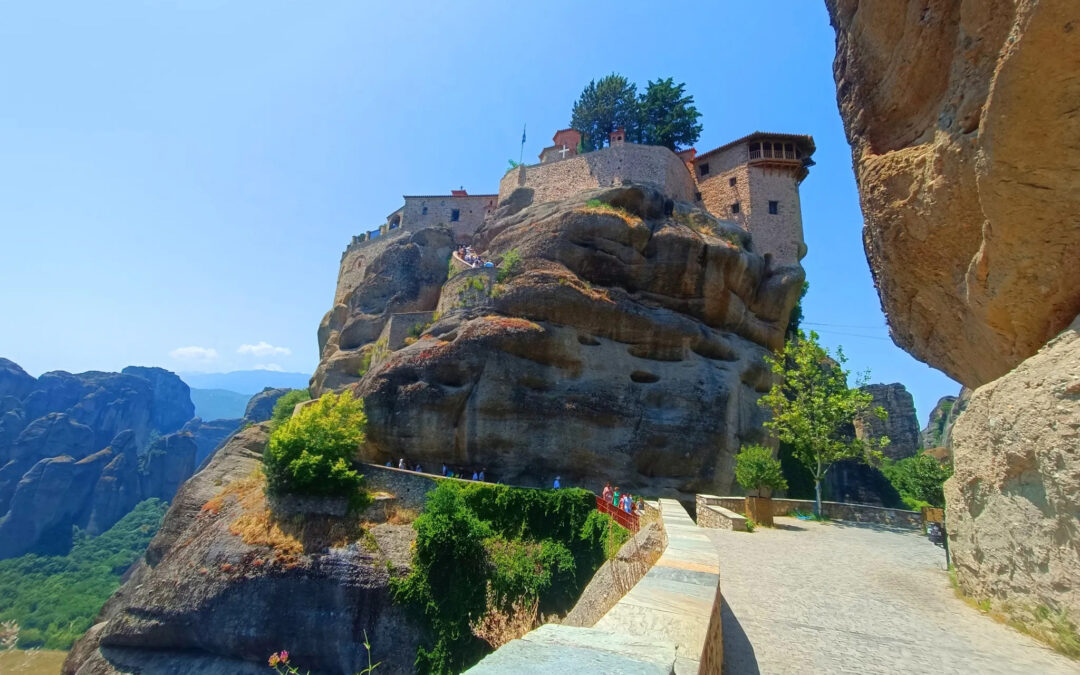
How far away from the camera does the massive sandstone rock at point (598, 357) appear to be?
884 inches

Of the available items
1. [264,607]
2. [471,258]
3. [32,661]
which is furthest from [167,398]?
[264,607]

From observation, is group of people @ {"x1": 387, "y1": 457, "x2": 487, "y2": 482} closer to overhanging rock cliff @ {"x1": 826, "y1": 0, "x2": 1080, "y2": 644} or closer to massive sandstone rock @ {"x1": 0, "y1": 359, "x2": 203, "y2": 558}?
overhanging rock cliff @ {"x1": 826, "y1": 0, "x2": 1080, "y2": 644}

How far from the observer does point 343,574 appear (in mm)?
18531

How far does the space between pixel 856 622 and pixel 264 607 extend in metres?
19.2

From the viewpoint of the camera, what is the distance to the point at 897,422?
46.8 m

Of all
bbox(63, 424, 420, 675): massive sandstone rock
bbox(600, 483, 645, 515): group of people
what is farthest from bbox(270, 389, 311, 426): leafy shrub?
bbox(600, 483, 645, 515): group of people

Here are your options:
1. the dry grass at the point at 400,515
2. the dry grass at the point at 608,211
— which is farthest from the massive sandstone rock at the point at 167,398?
the dry grass at the point at 608,211

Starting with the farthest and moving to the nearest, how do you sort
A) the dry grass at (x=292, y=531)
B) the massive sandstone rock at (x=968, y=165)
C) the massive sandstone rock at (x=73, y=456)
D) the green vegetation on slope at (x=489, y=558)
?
the massive sandstone rock at (x=73, y=456) → the dry grass at (x=292, y=531) → the green vegetation on slope at (x=489, y=558) → the massive sandstone rock at (x=968, y=165)

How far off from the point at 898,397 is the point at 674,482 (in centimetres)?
3667

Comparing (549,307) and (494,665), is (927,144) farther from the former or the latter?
(549,307)

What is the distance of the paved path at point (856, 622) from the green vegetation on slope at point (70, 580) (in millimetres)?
63876

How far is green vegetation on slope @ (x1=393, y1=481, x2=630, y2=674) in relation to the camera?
55.3 feet

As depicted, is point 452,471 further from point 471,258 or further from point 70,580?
point 70,580

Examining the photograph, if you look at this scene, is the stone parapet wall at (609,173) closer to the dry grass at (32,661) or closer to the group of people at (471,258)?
the group of people at (471,258)
